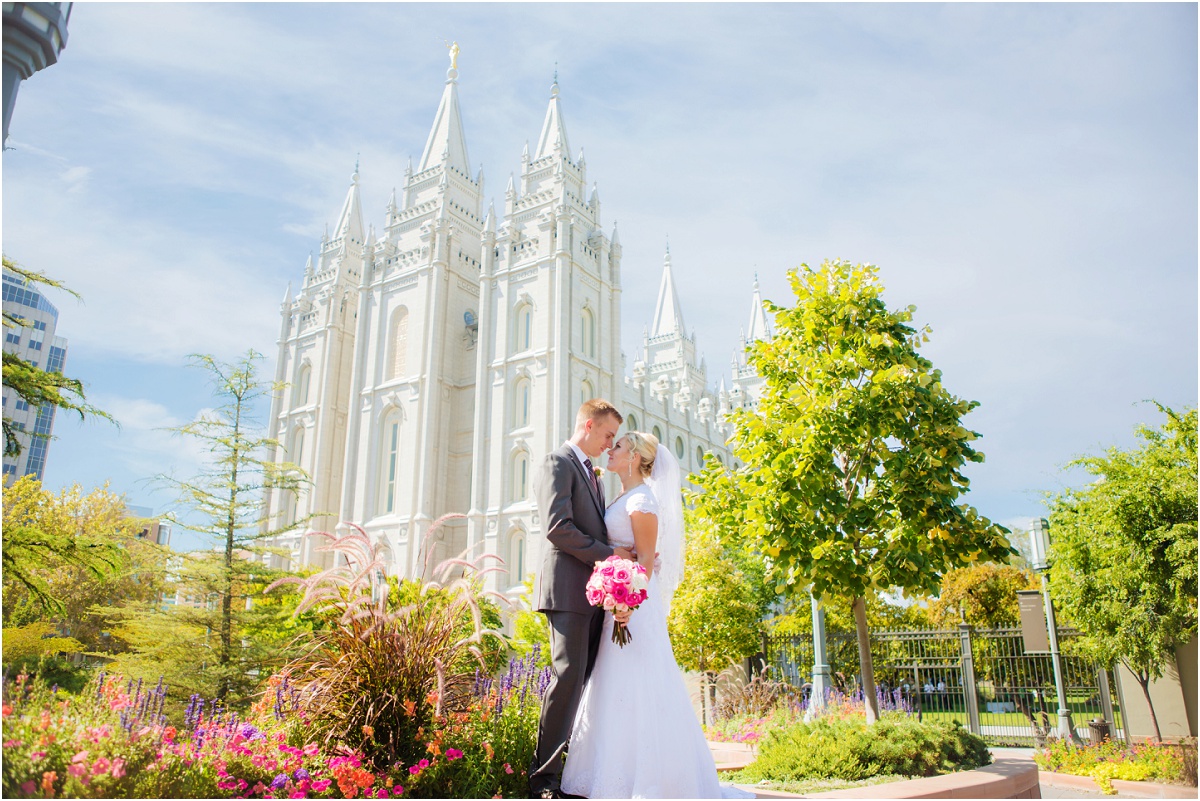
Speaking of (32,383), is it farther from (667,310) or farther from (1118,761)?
(667,310)

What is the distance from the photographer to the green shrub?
18.8 ft

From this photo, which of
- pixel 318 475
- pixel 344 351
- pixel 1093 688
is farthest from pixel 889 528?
pixel 344 351

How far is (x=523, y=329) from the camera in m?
37.7

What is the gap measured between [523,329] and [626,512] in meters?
33.7

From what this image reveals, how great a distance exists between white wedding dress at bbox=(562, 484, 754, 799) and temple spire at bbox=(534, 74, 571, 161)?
38.6 metres

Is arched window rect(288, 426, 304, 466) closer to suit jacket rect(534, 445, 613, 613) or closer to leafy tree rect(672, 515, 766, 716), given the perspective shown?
leafy tree rect(672, 515, 766, 716)

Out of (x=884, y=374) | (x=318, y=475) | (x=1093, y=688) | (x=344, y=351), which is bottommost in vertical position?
(x=1093, y=688)

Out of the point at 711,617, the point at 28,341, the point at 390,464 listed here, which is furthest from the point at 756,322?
the point at 28,341

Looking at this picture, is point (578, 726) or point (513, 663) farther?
point (513, 663)

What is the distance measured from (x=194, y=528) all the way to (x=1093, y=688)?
19.5 metres

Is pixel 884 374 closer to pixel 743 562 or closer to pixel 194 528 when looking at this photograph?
pixel 194 528

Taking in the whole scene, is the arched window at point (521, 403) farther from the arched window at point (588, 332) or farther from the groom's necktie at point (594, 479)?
the groom's necktie at point (594, 479)

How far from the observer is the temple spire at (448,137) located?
4282cm

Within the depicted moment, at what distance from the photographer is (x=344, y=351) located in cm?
4522
